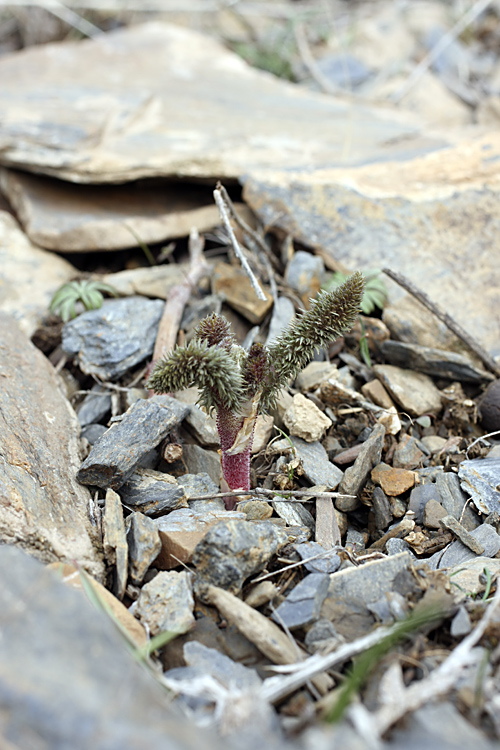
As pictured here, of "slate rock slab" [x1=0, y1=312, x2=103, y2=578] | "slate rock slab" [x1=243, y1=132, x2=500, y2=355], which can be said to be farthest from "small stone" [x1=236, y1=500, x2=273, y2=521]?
"slate rock slab" [x1=243, y1=132, x2=500, y2=355]

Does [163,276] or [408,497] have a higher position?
[408,497]

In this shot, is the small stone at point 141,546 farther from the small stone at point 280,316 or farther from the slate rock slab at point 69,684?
the small stone at point 280,316

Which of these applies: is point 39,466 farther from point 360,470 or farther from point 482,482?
point 482,482

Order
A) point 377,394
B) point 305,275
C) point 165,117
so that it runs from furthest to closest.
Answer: point 165,117, point 305,275, point 377,394

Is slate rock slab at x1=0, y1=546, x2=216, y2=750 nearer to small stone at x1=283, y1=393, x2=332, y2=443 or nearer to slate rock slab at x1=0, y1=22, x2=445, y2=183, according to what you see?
small stone at x1=283, y1=393, x2=332, y2=443

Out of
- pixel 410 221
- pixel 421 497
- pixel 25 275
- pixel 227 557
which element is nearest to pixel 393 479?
pixel 421 497

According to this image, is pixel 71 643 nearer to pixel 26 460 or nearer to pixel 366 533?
pixel 26 460

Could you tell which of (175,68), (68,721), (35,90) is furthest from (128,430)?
(175,68)

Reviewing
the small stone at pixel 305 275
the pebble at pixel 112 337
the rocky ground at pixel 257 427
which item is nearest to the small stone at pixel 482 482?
the rocky ground at pixel 257 427
